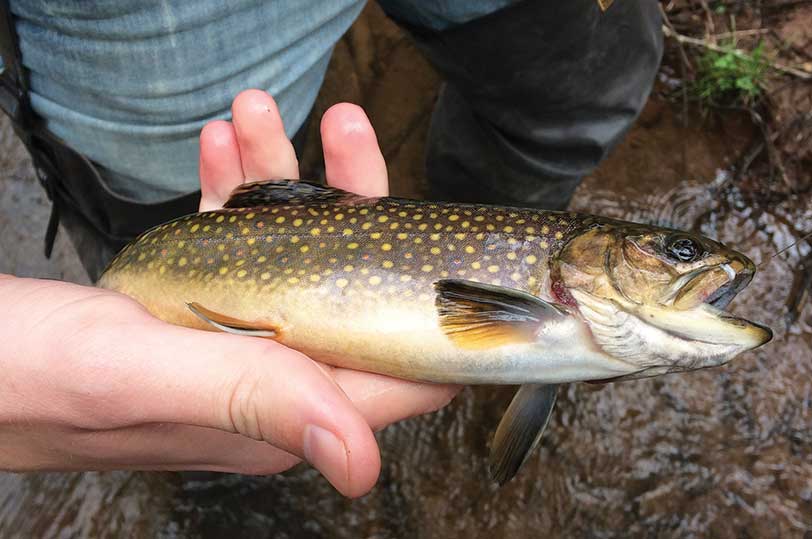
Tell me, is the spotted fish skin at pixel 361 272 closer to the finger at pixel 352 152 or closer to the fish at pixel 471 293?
the fish at pixel 471 293

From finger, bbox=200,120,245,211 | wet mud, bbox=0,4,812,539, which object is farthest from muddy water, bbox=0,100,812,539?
finger, bbox=200,120,245,211

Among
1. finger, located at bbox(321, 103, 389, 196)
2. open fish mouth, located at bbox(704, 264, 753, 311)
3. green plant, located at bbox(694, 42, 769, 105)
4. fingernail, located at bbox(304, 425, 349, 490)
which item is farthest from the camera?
green plant, located at bbox(694, 42, 769, 105)

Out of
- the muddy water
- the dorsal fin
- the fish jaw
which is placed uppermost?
the dorsal fin

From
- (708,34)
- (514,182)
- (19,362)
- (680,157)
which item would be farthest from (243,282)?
(708,34)

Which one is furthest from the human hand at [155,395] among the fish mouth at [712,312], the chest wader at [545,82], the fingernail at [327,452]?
the chest wader at [545,82]

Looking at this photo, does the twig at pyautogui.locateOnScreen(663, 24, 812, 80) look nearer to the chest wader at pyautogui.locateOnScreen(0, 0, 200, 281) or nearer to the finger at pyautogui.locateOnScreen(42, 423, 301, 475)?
the chest wader at pyautogui.locateOnScreen(0, 0, 200, 281)

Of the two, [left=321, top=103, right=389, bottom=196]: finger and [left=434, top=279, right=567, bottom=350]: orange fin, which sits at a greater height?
[left=321, top=103, right=389, bottom=196]: finger

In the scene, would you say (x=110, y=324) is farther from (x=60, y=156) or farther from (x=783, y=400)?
(x=783, y=400)

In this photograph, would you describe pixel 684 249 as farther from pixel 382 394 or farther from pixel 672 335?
pixel 382 394

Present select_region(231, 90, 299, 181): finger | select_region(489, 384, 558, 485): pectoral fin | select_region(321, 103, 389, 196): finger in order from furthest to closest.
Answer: select_region(321, 103, 389, 196): finger → select_region(231, 90, 299, 181): finger → select_region(489, 384, 558, 485): pectoral fin
